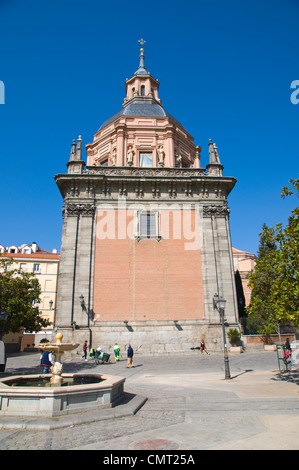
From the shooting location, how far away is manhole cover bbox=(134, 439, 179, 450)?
5.14 m

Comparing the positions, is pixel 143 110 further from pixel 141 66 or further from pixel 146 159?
pixel 141 66

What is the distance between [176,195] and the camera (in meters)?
24.9

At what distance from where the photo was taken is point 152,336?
21125mm

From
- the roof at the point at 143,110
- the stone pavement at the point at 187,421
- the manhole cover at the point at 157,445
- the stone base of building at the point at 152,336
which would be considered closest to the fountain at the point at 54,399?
the stone pavement at the point at 187,421

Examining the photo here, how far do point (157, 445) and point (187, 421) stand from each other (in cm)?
159

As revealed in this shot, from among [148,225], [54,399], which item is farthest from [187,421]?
[148,225]

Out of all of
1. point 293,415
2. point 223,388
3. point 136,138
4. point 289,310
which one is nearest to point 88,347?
point 223,388

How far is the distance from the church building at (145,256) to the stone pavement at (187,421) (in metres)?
9.18

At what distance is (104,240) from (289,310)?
15.6 metres

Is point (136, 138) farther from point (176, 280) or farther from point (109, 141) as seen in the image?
point (176, 280)

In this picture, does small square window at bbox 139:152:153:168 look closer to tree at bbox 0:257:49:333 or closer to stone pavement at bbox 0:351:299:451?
tree at bbox 0:257:49:333

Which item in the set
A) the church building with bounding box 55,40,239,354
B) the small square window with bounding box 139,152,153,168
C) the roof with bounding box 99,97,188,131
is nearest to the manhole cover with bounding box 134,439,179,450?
the church building with bounding box 55,40,239,354

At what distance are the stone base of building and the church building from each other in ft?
0.21

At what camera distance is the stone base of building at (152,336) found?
20.6 m
